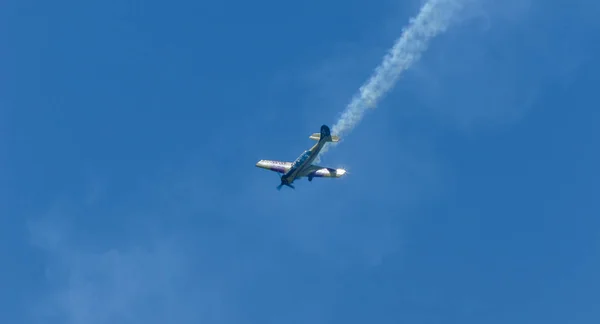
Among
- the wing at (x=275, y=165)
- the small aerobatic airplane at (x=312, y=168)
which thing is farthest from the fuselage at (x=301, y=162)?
the wing at (x=275, y=165)

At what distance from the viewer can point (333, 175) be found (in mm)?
95500

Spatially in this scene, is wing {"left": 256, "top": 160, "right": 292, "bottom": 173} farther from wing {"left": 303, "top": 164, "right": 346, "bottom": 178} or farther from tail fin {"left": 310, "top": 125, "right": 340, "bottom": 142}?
tail fin {"left": 310, "top": 125, "right": 340, "bottom": 142}

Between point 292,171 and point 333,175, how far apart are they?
6871 mm

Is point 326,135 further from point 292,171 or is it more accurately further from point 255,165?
point 255,165

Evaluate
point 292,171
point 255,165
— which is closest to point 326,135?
point 292,171

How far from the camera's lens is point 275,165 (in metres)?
99.2

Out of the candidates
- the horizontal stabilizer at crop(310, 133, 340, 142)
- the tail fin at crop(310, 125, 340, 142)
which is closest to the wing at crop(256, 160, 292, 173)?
the horizontal stabilizer at crop(310, 133, 340, 142)

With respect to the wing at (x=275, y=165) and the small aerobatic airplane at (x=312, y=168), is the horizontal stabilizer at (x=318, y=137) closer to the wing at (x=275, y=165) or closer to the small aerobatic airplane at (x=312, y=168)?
the small aerobatic airplane at (x=312, y=168)

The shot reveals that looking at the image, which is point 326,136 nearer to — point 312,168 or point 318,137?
point 318,137

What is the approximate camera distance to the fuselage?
294 feet

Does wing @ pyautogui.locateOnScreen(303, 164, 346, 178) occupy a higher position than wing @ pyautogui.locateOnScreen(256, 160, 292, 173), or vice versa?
wing @ pyautogui.locateOnScreen(256, 160, 292, 173)

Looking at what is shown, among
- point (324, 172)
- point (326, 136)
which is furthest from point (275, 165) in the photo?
point (326, 136)

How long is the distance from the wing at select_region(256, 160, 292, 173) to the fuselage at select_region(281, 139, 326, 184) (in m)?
6.85

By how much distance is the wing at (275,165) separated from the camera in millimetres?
Answer: 98312
